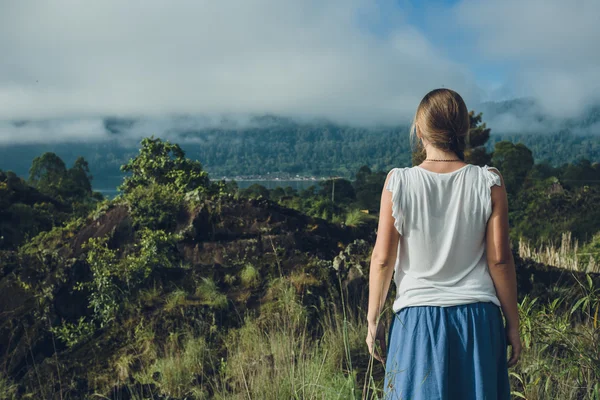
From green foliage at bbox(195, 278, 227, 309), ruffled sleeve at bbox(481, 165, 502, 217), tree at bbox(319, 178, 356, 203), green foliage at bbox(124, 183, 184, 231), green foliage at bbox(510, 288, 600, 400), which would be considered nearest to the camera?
ruffled sleeve at bbox(481, 165, 502, 217)

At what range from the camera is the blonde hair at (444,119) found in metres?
2.64

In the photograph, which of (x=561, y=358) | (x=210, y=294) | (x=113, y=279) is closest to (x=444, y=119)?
(x=561, y=358)

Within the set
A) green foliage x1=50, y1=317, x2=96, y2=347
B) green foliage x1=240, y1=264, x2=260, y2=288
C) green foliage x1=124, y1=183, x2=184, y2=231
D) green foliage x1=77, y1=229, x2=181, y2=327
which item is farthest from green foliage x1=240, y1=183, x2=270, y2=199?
green foliage x1=50, y1=317, x2=96, y2=347

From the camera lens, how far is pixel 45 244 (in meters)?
9.35

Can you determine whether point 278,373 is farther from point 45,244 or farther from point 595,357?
point 45,244

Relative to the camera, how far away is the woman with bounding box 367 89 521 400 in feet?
8.61

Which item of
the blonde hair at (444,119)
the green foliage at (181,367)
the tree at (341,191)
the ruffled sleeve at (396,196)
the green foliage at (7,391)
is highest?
the blonde hair at (444,119)

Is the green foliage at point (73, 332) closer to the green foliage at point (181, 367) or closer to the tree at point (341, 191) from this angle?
the green foliage at point (181, 367)

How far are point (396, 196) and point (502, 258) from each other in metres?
0.55

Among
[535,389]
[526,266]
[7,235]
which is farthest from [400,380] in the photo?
[7,235]

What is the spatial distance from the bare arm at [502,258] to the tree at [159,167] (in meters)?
7.81

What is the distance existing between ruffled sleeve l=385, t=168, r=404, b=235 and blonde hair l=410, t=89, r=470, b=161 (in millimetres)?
222

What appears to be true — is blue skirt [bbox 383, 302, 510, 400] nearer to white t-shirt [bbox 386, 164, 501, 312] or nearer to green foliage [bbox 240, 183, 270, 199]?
white t-shirt [bbox 386, 164, 501, 312]

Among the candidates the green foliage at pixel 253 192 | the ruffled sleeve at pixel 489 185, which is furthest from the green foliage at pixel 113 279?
the ruffled sleeve at pixel 489 185
